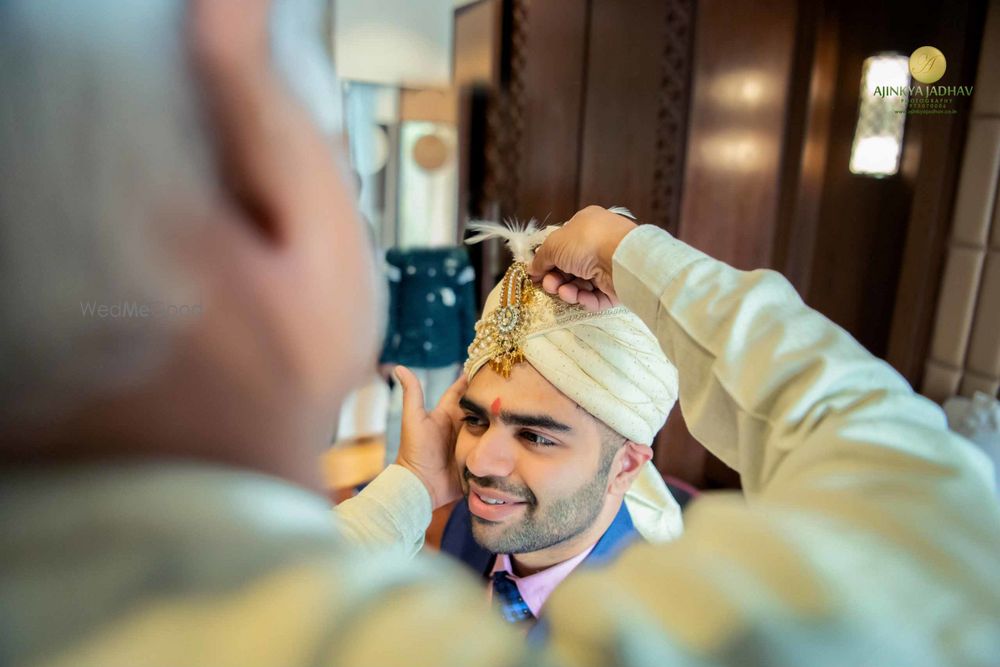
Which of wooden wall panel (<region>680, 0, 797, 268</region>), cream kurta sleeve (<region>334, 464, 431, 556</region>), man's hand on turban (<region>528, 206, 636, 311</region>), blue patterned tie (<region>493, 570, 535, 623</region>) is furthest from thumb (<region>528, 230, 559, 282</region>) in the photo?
blue patterned tie (<region>493, 570, 535, 623</region>)

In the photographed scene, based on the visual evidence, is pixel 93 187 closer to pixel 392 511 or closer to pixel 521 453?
pixel 392 511

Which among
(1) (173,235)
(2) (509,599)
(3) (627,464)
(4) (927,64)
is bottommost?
(2) (509,599)

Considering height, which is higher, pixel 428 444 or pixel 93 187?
pixel 93 187

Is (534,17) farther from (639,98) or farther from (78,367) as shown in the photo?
(78,367)

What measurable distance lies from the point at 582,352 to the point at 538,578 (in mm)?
303

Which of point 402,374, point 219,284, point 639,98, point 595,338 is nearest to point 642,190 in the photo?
point 639,98

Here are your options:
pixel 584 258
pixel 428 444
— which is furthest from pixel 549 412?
pixel 584 258

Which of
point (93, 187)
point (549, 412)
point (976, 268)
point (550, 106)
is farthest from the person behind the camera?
point (549, 412)

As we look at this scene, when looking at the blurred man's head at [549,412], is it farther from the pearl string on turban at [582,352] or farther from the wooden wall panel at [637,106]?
the wooden wall panel at [637,106]

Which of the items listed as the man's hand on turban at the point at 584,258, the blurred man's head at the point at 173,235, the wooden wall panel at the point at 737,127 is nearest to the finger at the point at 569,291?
the man's hand on turban at the point at 584,258

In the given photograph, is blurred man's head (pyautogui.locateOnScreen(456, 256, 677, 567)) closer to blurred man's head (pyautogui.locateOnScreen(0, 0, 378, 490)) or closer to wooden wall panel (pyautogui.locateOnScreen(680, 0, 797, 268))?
wooden wall panel (pyautogui.locateOnScreen(680, 0, 797, 268))

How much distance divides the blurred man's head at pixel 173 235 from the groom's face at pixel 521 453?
24.1 inches

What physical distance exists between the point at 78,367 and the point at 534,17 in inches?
19.9

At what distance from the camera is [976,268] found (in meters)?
0.73
